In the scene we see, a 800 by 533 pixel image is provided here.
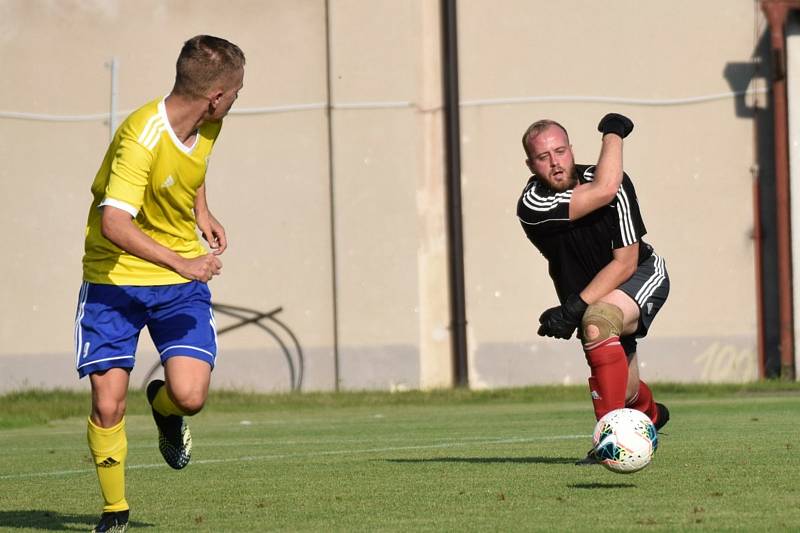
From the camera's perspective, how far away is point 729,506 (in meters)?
6.50

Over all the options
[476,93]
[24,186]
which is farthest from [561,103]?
[24,186]

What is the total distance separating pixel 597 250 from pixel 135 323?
3.15 meters

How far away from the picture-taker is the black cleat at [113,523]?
632 cm

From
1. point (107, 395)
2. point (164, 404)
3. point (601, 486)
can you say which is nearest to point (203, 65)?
point (107, 395)

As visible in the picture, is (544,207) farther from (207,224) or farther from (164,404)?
(164,404)

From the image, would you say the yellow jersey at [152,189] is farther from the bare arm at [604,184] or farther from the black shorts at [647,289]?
the black shorts at [647,289]

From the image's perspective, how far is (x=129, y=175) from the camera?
20.7 ft

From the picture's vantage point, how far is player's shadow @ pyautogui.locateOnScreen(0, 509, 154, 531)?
21.7ft

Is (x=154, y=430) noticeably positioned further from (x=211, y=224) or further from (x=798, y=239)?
(x=798, y=239)

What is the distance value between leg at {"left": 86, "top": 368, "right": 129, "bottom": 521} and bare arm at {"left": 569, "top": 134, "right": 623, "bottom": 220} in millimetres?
3053

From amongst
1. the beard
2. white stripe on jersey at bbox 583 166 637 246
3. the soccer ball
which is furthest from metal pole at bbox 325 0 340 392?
the soccer ball

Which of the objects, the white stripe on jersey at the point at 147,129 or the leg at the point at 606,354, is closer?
the white stripe on jersey at the point at 147,129

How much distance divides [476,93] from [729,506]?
1433 centimetres

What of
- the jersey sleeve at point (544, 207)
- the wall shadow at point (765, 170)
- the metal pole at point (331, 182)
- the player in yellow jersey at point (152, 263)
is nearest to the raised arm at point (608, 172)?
the jersey sleeve at point (544, 207)
